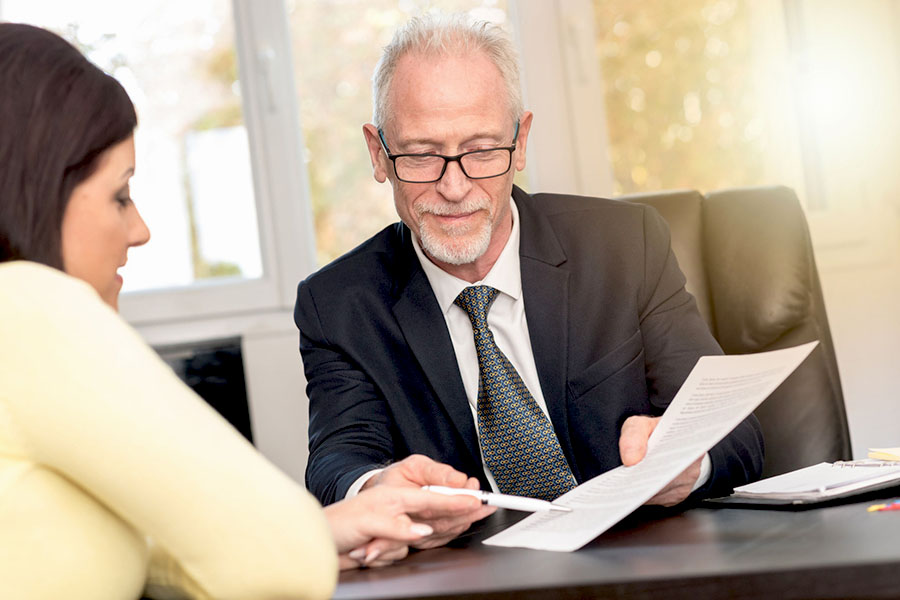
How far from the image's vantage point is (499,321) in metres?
1.74

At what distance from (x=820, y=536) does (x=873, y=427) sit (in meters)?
2.02

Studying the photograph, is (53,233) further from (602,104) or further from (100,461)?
(602,104)

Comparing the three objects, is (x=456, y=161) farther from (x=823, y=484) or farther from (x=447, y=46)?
(x=823, y=484)

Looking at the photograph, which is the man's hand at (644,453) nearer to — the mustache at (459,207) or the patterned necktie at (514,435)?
the patterned necktie at (514,435)

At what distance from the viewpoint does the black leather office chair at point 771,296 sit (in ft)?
5.90

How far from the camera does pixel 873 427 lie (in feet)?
8.79

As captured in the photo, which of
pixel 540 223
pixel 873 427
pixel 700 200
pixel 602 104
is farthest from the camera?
pixel 602 104

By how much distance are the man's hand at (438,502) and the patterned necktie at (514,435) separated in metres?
0.41

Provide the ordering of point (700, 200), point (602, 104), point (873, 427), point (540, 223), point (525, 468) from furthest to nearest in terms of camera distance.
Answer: point (602, 104) < point (873, 427) < point (700, 200) < point (540, 223) < point (525, 468)

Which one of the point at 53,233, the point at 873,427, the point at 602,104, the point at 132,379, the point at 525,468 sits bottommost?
the point at 873,427

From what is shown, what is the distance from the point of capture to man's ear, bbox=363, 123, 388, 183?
184cm

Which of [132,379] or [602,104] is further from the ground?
[602,104]

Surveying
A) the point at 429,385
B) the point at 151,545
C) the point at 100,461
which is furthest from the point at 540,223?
the point at 100,461

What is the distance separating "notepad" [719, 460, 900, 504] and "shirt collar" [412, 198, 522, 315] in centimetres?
65
